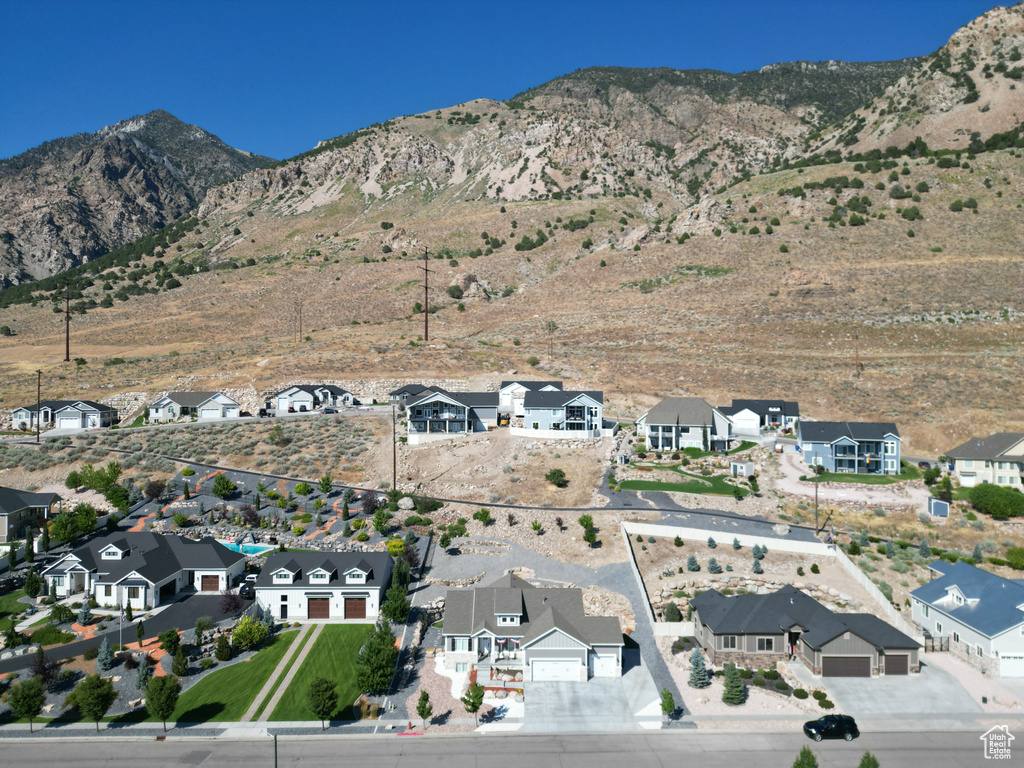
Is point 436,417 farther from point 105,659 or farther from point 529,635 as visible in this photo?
point 105,659

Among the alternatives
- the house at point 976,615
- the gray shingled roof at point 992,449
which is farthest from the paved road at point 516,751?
the gray shingled roof at point 992,449

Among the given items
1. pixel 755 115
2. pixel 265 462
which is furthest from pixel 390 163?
pixel 265 462

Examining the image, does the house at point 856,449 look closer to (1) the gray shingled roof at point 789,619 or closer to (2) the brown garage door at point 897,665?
(1) the gray shingled roof at point 789,619

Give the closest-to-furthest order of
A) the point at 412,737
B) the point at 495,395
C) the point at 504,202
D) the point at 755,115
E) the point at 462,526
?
1. the point at 412,737
2. the point at 462,526
3. the point at 495,395
4. the point at 504,202
5. the point at 755,115

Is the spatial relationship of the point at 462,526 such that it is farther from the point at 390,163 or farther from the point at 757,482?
the point at 390,163

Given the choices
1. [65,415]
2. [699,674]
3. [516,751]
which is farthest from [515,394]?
[516,751]

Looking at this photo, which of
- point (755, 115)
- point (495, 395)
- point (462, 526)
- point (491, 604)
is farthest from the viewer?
point (755, 115)
